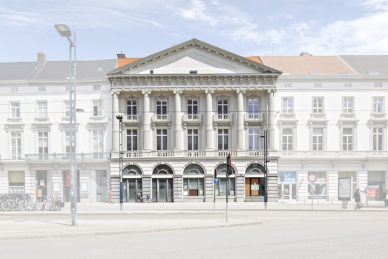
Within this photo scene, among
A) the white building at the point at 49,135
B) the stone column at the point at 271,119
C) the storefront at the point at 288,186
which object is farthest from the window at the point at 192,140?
the storefront at the point at 288,186

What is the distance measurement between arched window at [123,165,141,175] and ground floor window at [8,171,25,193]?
38.8ft

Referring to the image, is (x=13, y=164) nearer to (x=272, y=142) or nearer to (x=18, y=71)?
(x=18, y=71)

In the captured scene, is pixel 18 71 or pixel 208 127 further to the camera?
pixel 18 71

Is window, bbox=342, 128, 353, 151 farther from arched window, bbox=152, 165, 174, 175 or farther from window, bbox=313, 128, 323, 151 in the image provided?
arched window, bbox=152, 165, 174, 175

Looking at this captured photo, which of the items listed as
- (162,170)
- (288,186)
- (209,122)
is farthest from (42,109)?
(288,186)

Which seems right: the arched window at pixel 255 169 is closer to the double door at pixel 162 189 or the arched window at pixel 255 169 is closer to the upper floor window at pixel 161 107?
the double door at pixel 162 189

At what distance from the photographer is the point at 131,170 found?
41.9 metres

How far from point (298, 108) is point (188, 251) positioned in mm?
34295

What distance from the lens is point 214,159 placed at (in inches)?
1647

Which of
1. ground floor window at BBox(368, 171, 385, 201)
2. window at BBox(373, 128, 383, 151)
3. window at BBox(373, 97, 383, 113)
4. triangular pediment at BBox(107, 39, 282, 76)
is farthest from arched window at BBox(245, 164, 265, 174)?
window at BBox(373, 97, 383, 113)

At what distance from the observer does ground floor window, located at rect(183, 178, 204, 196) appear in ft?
138

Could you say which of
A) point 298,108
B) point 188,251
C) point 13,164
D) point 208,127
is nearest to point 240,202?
point 208,127

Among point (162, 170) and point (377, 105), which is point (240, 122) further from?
point (377, 105)

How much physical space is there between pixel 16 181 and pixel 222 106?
23.9m
